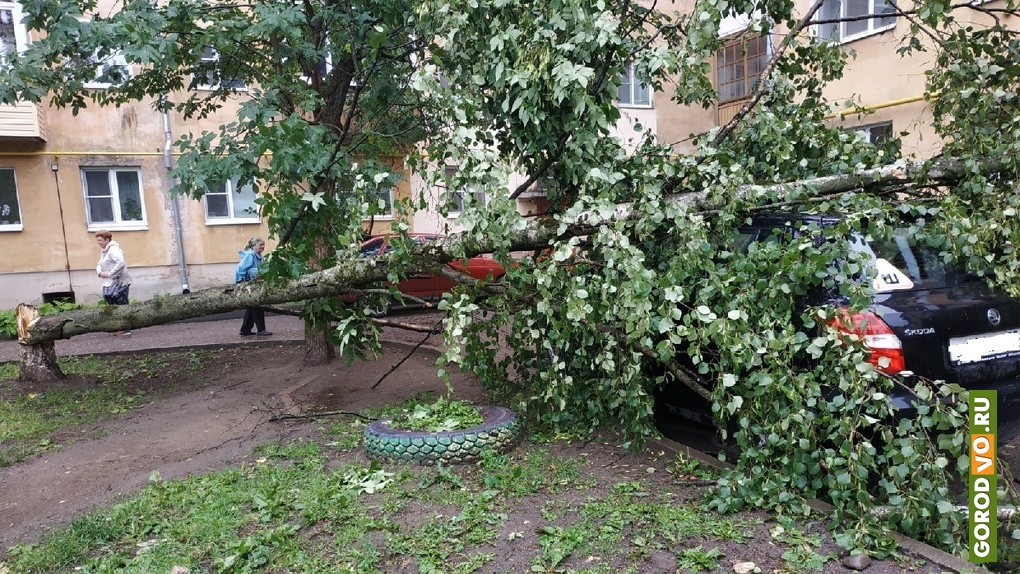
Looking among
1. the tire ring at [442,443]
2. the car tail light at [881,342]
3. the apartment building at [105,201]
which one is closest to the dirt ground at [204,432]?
the tire ring at [442,443]

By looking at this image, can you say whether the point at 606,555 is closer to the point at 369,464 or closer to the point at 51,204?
the point at 369,464

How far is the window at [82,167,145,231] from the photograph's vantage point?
15383 mm

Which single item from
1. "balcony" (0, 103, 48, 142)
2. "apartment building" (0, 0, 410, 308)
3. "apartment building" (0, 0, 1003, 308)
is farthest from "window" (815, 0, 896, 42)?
"balcony" (0, 103, 48, 142)

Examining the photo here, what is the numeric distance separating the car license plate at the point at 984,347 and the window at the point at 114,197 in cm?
1644

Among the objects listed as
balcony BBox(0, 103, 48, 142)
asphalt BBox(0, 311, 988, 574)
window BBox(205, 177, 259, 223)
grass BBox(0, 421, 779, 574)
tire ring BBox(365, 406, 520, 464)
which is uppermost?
balcony BBox(0, 103, 48, 142)

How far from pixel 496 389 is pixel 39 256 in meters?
14.2

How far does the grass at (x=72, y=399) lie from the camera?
5.44 metres

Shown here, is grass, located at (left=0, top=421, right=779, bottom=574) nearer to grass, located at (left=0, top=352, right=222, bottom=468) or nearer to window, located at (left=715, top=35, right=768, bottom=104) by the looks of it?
grass, located at (left=0, top=352, right=222, bottom=468)

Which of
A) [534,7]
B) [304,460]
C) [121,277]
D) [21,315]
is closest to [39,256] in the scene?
[121,277]

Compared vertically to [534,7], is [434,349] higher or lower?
lower

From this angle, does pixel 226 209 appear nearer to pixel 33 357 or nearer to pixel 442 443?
pixel 33 357

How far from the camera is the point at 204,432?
543 centimetres

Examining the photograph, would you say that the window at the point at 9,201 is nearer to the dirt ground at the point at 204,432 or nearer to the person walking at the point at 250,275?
the person walking at the point at 250,275

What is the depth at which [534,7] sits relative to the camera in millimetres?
4355
